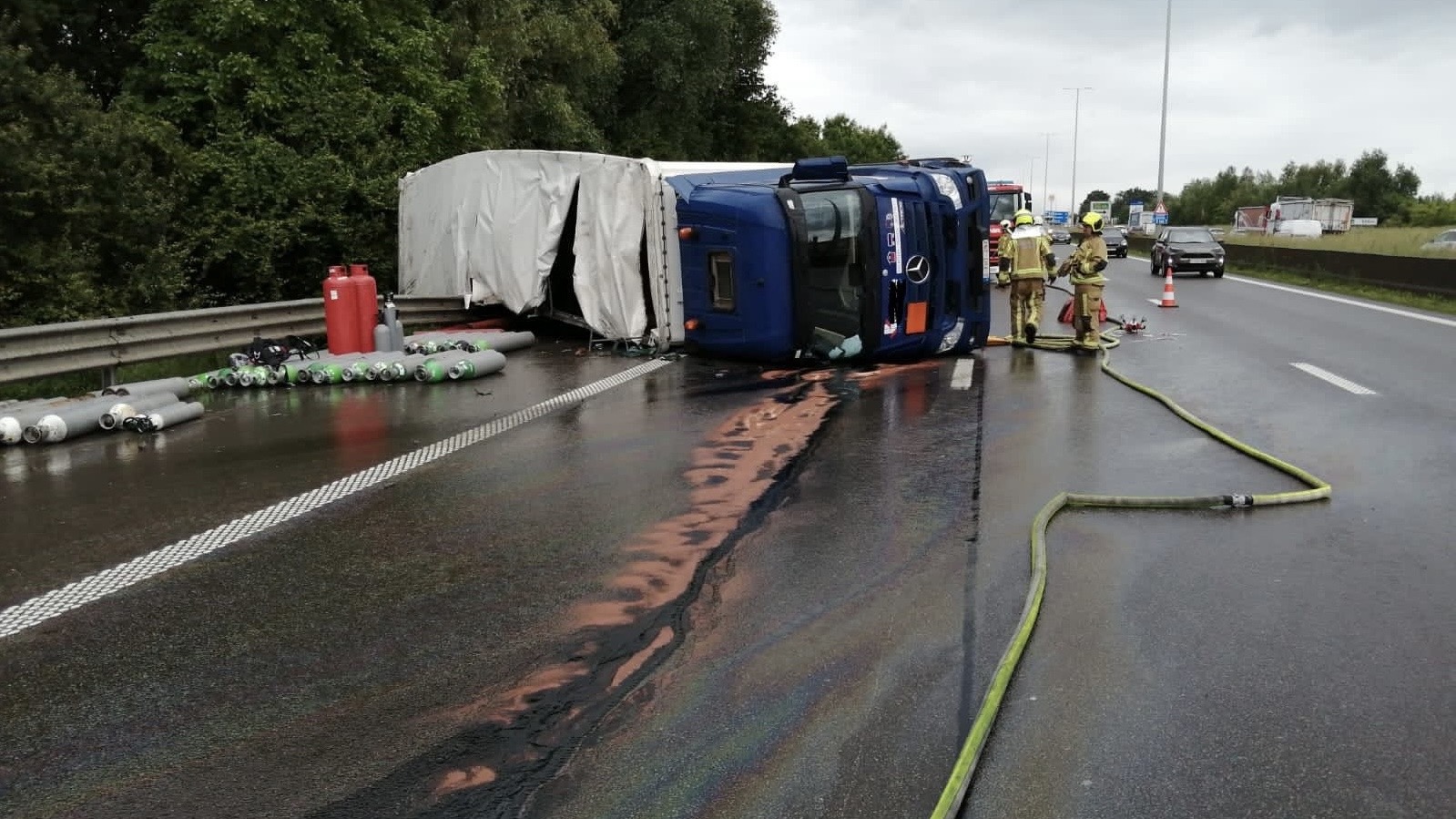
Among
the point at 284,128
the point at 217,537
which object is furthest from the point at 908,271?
the point at 284,128

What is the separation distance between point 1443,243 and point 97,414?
46.7 metres

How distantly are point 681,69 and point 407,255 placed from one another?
76.7 feet

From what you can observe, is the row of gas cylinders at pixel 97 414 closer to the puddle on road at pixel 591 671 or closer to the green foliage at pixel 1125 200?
the puddle on road at pixel 591 671

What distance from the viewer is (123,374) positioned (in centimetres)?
1228

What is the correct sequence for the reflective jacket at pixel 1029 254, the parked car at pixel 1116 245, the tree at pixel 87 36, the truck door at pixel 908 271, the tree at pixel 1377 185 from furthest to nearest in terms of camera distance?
the tree at pixel 1377 185 < the parked car at pixel 1116 245 < the tree at pixel 87 36 < the reflective jacket at pixel 1029 254 < the truck door at pixel 908 271

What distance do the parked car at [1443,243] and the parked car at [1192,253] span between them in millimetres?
12744

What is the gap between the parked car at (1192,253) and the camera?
31141 millimetres

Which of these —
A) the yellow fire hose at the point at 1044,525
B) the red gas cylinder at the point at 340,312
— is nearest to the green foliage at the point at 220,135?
the red gas cylinder at the point at 340,312

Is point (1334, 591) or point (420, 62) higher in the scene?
point (420, 62)

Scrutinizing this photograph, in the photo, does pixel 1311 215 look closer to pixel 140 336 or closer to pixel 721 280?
pixel 721 280

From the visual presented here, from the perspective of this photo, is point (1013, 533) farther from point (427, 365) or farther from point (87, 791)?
point (427, 365)

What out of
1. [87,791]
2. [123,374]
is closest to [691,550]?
[87,791]

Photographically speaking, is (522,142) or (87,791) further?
(522,142)

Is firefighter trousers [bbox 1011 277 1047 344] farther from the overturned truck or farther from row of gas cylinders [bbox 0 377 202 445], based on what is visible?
row of gas cylinders [bbox 0 377 202 445]
